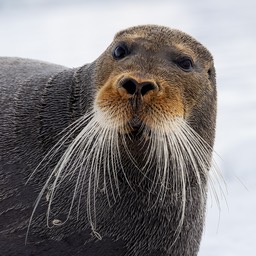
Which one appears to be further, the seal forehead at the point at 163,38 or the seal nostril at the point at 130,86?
the seal forehead at the point at 163,38

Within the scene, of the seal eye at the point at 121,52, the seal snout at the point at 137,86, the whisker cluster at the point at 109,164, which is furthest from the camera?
the seal eye at the point at 121,52

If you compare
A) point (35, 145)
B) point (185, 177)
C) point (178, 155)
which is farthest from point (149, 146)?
point (35, 145)

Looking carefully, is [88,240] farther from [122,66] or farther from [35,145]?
[122,66]

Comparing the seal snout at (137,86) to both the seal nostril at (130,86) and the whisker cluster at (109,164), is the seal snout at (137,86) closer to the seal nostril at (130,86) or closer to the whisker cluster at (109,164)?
the seal nostril at (130,86)

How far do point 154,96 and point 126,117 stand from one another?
1.10ft

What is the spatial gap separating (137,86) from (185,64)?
1.31 meters

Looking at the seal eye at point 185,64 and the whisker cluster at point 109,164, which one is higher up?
the seal eye at point 185,64

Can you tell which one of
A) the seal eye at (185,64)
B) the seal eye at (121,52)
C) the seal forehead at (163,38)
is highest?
the seal forehead at (163,38)

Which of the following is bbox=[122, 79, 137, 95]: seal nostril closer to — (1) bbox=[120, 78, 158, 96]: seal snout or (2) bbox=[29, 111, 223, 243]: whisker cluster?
(1) bbox=[120, 78, 158, 96]: seal snout

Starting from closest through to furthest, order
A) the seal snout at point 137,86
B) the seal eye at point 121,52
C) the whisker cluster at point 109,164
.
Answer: the seal snout at point 137,86
the whisker cluster at point 109,164
the seal eye at point 121,52

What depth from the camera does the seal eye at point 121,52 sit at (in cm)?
842

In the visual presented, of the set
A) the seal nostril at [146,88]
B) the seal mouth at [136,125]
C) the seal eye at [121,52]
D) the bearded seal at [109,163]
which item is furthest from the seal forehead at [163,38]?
the seal mouth at [136,125]

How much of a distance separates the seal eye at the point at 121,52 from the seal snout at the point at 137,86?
0.92 meters

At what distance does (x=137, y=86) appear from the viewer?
740 centimetres
